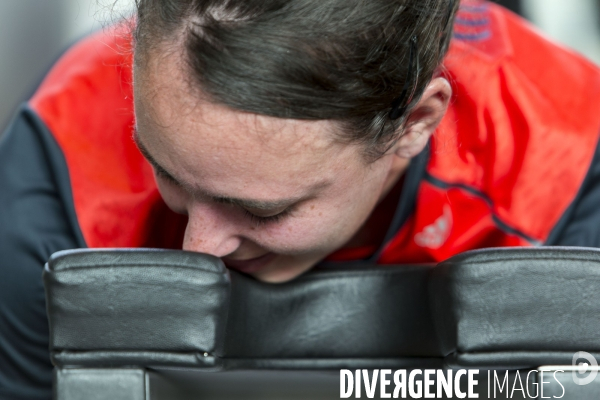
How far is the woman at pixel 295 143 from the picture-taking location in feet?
1.79

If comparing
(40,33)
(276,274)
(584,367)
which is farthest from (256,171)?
(40,33)

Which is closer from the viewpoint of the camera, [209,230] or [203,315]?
[203,315]

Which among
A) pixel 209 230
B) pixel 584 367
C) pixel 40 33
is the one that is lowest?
pixel 584 367

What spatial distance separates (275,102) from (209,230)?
0.46 feet

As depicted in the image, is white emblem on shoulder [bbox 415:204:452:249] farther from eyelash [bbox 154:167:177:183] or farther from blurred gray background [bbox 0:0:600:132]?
blurred gray background [bbox 0:0:600:132]

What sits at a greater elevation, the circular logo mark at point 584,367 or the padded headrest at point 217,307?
the padded headrest at point 217,307

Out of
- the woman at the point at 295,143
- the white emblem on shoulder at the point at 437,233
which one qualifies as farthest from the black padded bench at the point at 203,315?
the white emblem on shoulder at the point at 437,233

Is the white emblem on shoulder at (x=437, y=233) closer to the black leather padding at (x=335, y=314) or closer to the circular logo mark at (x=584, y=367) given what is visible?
the black leather padding at (x=335, y=314)

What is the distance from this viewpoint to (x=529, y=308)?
0.49 metres

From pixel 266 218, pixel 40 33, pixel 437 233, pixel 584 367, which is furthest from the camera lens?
pixel 40 33

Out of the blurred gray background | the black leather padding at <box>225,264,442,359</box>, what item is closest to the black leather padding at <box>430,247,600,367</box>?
the black leather padding at <box>225,264,442,359</box>

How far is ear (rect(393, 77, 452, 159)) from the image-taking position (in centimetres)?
65

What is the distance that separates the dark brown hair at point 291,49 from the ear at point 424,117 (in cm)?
7

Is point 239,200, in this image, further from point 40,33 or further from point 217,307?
point 40,33
